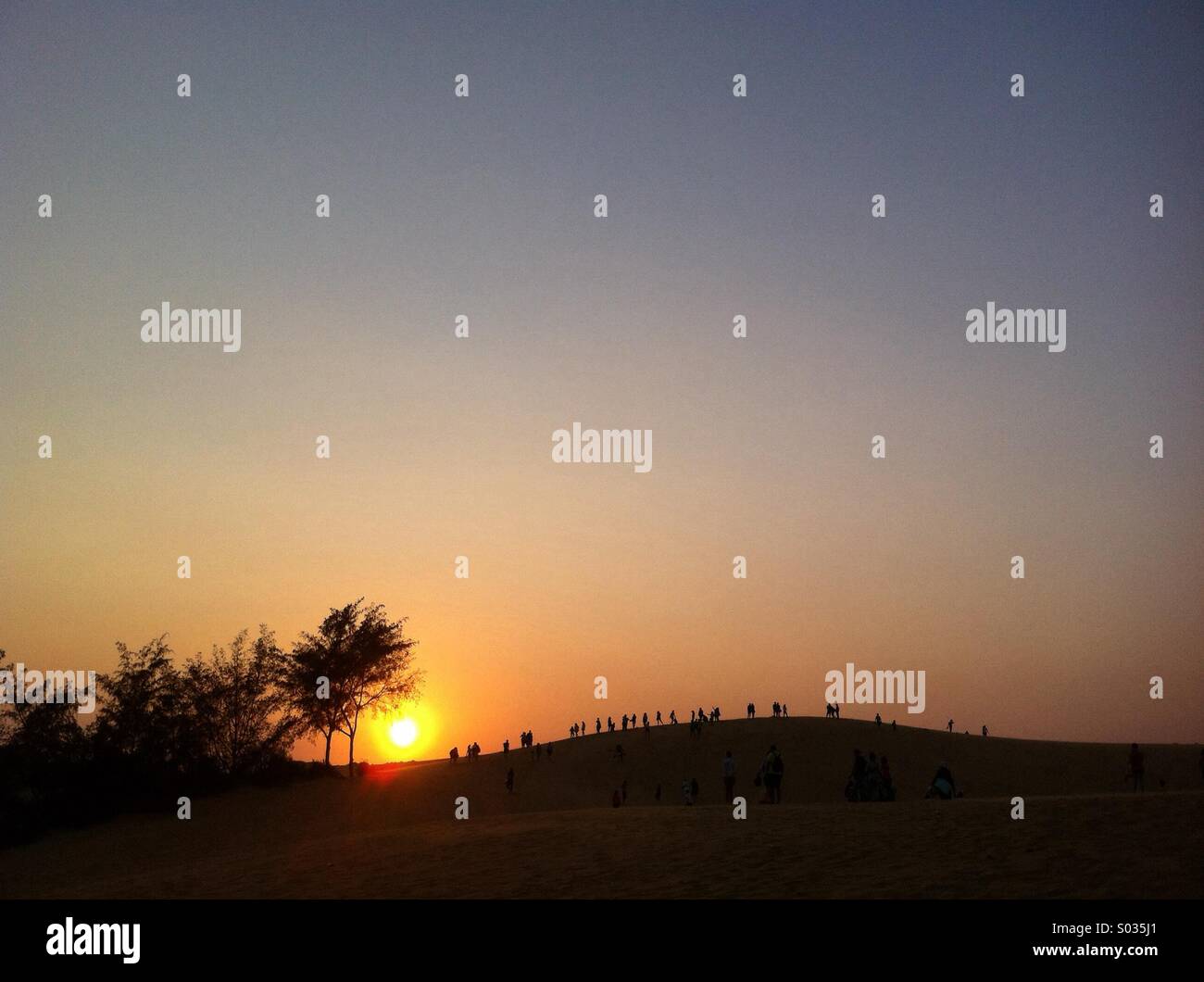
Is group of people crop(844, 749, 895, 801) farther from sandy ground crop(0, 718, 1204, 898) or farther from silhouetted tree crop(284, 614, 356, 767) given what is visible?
silhouetted tree crop(284, 614, 356, 767)

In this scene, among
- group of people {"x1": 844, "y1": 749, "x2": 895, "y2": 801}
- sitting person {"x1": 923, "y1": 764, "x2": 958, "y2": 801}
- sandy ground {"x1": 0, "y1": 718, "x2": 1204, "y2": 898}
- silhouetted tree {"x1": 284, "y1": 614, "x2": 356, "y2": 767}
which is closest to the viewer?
sandy ground {"x1": 0, "y1": 718, "x2": 1204, "y2": 898}

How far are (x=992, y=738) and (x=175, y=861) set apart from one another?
230 feet

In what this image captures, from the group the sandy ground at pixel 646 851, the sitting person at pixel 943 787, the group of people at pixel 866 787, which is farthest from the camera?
the group of people at pixel 866 787

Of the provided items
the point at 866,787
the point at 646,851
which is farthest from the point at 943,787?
the point at 646,851

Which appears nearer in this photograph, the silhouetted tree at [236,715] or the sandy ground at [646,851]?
the sandy ground at [646,851]

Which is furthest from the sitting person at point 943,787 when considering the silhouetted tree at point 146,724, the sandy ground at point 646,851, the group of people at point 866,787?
the silhouetted tree at point 146,724

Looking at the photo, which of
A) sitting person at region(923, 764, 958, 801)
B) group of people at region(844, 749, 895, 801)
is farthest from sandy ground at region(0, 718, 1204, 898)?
group of people at region(844, 749, 895, 801)

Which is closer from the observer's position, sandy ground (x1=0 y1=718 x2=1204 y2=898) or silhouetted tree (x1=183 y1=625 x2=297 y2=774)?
sandy ground (x1=0 y1=718 x2=1204 y2=898)

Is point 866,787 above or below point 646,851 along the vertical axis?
above

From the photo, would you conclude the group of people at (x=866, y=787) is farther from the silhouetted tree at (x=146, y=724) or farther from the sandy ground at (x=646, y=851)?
the silhouetted tree at (x=146, y=724)

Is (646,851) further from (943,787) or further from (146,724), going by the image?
(146,724)

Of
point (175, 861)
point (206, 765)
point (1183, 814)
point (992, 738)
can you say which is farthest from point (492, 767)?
point (1183, 814)

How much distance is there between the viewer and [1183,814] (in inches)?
837
